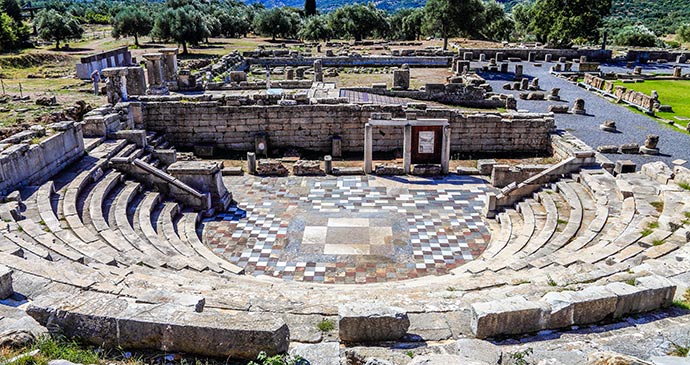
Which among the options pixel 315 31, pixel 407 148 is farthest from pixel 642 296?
pixel 315 31

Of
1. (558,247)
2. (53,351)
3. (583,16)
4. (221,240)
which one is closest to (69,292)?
(53,351)

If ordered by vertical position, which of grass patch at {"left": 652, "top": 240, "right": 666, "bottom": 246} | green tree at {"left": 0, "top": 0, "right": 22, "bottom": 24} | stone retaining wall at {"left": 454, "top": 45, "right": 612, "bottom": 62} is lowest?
grass patch at {"left": 652, "top": 240, "right": 666, "bottom": 246}

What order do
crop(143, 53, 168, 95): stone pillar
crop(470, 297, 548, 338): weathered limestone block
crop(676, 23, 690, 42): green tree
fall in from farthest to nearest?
crop(676, 23, 690, 42): green tree → crop(143, 53, 168, 95): stone pillar → crop(470, 297, 548, 338): weathered limestone block

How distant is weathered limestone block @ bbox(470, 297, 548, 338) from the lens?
6.80 metres

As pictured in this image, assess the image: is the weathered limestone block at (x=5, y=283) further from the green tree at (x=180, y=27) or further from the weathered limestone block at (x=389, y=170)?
the green tree at (x=180, y=27)

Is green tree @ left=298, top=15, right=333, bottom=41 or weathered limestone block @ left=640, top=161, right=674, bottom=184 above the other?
green tree @ left=298, top=15, right=333, bottom=41

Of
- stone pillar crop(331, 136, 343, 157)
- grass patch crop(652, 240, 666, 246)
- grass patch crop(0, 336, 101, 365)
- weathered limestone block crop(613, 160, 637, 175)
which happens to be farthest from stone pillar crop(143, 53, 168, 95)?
grass patch crop(652, 240, 666, 246)

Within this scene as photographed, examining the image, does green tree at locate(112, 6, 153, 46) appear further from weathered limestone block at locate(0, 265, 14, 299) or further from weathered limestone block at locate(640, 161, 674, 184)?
weathered limestone block at locate(0, 265, 14, 299)

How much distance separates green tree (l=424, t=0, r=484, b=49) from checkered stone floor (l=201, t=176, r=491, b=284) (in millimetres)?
30592

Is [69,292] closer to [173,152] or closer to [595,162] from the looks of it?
[173,152]

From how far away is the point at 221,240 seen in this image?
15.3m

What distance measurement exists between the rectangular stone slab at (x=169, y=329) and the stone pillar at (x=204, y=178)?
36.0 feet

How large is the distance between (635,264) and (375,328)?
19.9 ft

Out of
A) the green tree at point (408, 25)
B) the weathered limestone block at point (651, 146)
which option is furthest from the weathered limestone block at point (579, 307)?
the green tree at point (408, 25)
